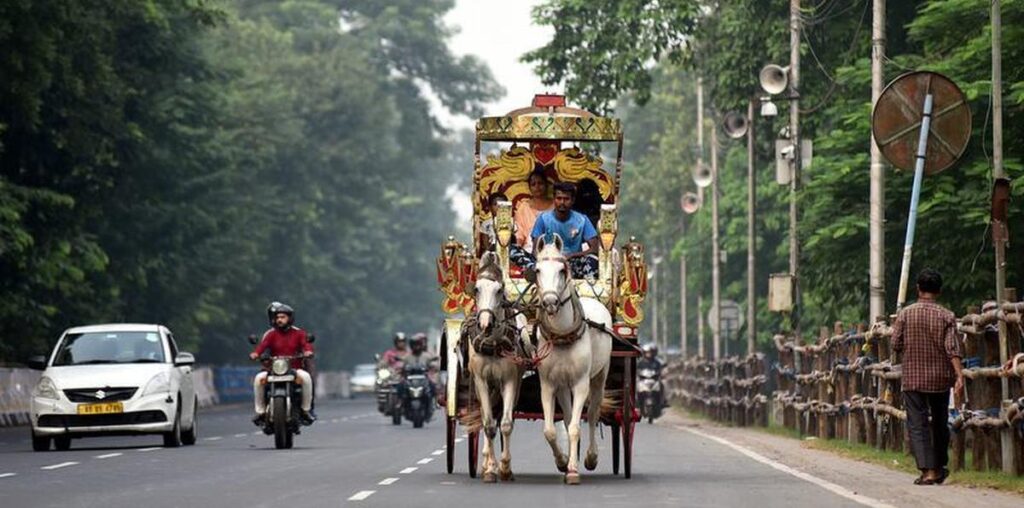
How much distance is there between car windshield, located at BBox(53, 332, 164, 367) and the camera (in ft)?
105

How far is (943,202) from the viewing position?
31984 mm

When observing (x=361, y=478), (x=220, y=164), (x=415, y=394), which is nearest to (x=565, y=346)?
(x=361, y=478)

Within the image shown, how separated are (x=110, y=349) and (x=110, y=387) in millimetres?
1541

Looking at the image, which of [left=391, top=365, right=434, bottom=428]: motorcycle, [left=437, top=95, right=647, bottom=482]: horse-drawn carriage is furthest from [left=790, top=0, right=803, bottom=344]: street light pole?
[left=437, top=95, right=647, bottom=482]: horse-drawn carriage

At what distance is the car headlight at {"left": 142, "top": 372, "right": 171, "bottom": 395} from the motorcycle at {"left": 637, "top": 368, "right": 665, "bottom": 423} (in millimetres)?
19919

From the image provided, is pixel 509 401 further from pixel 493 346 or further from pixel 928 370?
pixel 928 370

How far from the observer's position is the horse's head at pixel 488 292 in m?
20.4

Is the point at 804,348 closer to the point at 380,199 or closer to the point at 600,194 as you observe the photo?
the point at 600,194

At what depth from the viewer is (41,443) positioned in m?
30.9

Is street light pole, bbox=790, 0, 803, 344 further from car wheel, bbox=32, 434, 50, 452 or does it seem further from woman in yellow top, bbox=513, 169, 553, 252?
woman in yellow top, bbox=513, 169, 553, 252

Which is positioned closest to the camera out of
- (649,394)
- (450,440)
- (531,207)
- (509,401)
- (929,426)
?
(509,401)

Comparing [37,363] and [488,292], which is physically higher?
[488,292]

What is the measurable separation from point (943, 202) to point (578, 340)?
40.8ft

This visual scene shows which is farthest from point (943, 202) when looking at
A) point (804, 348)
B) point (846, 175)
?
point (804, 348)
